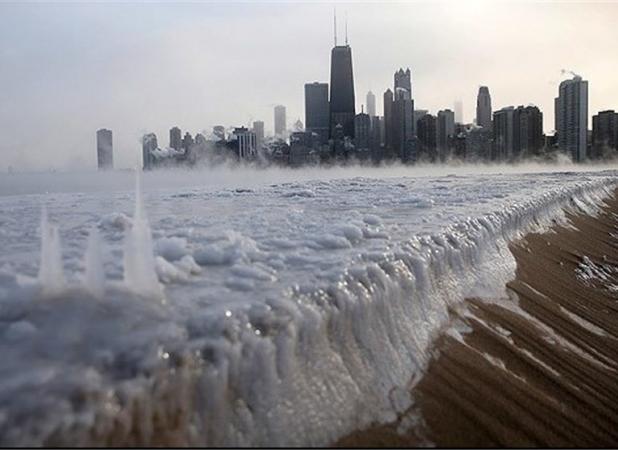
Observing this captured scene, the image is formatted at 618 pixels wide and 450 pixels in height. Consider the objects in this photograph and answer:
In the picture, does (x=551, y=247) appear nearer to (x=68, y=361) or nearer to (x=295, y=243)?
(x=295, y=243)

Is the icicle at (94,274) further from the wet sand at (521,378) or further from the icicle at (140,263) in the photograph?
the wet sand at (521,378)

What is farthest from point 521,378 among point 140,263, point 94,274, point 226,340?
point 94,274

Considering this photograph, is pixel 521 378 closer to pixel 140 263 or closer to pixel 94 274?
pixel 140 263

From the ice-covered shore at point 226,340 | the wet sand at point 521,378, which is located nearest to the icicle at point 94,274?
the ice-covered shore at point 226,340

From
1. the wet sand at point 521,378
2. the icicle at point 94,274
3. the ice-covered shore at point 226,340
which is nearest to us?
the ice-covered shore at point 226,340

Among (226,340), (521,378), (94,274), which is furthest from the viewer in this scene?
(521,378)

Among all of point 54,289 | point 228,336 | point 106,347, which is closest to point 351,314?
point 228,336
